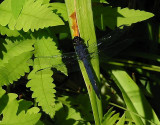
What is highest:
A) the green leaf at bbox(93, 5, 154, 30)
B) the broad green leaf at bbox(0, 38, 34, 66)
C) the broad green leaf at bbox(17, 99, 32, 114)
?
the green leaf at bbox(93, 5, 154, 30)

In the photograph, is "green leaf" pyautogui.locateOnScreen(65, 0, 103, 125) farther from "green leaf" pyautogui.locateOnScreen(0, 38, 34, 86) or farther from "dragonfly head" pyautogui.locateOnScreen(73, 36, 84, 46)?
"green leaf" pyautogui.locateOnScreen(0, 38, 34, 86)

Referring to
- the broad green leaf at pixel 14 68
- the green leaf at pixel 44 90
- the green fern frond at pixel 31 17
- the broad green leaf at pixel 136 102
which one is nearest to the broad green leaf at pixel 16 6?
the green fern frond at pixel 31 17

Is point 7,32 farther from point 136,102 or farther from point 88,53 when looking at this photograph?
point 136,102

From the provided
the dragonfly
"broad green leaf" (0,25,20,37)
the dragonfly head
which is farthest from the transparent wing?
"broad green leaf" (0,25,20,37)

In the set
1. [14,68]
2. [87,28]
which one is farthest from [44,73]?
[87,28]

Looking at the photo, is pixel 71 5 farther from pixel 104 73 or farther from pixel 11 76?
pixel 104 73

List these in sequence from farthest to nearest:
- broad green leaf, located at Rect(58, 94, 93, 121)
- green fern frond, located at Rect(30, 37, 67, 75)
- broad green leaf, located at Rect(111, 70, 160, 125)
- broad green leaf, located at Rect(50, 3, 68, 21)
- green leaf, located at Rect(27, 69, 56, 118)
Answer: broad green leaf, located at Rect(58, 94, 93, 121)
broad green leaf, located at Rect(111, 70, 160, 125)
broad green leaf, located at Rect(50, 3, 68, 21)
green fern frond, located at Rect(30, 37, 67, 75)
green leaf, located at Rect(27, 69, 56, 118)

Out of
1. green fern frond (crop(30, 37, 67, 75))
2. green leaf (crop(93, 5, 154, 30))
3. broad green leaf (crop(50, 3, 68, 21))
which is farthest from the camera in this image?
green leaf (crop(93, 5, 154, 30))
